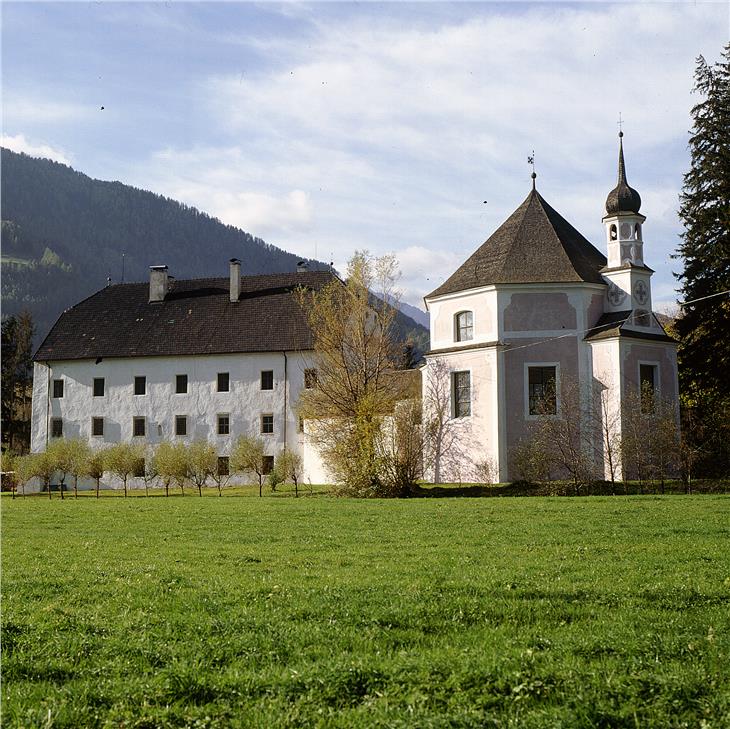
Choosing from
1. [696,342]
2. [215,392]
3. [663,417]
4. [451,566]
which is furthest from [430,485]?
[451,566]

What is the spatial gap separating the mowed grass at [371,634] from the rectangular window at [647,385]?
788 inches

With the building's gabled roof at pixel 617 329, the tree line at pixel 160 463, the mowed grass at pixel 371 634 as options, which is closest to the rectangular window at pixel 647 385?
the building's gabled roof at pixel 617 329

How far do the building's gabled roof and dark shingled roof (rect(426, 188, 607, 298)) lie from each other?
1.76 meters

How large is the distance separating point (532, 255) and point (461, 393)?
22.0 feet

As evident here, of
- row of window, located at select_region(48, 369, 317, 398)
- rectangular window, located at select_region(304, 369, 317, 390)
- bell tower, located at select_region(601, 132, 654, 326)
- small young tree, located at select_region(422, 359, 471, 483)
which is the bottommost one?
small young tree, located at select_region(422, 359, 471, 483)

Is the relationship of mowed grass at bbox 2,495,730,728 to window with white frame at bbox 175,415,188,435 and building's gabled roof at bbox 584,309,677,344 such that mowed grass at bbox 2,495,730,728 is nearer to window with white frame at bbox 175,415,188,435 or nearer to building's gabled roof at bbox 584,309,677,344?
building's gabled roof at bbox 584,309,677,344

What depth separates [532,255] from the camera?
38.1m

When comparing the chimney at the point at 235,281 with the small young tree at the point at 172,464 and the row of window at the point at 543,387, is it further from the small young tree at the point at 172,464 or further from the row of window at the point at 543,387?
the row of window at the point at 543,387

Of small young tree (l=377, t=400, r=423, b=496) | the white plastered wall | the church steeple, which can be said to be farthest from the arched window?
the white plastered wall

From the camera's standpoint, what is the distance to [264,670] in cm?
619

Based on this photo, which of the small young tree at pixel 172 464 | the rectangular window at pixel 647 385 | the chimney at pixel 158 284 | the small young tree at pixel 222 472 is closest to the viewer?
the rectangular window at pixel 647 385

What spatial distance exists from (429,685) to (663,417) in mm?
29115

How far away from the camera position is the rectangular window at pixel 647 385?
110 feet

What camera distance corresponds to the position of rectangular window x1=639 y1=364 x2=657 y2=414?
33.5 meters
